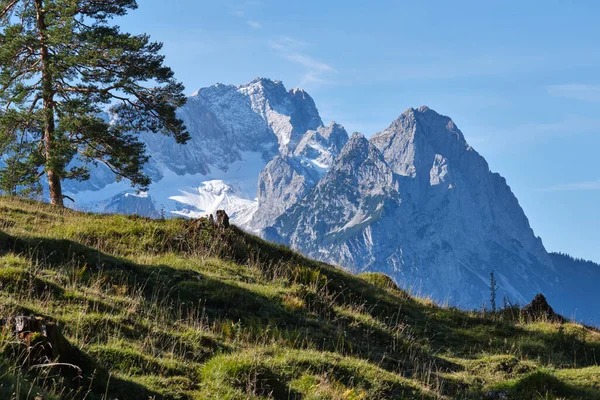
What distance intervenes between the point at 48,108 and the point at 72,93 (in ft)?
6.91

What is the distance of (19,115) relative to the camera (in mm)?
28234

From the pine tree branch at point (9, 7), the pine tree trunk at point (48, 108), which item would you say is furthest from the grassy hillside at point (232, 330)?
the pine tree branch at point (9, 7)

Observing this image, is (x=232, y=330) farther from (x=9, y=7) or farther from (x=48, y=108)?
(x=9, y=7)

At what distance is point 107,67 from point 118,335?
75.6 ft

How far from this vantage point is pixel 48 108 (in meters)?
28.4

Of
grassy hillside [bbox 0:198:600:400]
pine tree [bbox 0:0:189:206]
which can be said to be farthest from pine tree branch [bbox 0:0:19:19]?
grassy hillside [bbox 0:198:600:400]

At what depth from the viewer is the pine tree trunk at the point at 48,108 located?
2830 cm

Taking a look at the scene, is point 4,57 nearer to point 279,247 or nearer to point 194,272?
point 279,247

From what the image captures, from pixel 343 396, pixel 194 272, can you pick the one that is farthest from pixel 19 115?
pixel 343 396

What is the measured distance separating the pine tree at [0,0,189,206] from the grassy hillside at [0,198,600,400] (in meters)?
8.46

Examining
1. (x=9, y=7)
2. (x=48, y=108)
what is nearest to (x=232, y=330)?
(x=48, y=108)

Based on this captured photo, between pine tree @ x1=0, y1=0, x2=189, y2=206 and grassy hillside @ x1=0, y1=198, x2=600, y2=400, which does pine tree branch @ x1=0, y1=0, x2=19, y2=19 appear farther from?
grassy hillside @ x1=0, y1=198, x2=600, y2=400

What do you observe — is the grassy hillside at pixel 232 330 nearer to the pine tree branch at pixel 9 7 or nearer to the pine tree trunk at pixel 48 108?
the pine tree trunk at pixel 48 108

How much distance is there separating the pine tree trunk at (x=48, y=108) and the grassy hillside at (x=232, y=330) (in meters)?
7.80
